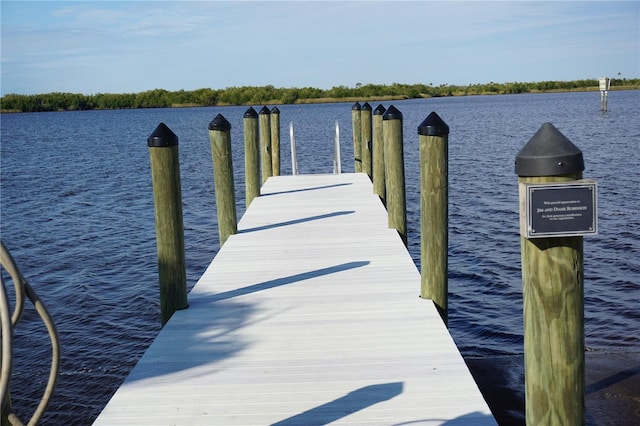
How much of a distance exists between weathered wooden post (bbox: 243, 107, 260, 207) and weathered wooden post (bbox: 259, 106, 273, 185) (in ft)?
7.19

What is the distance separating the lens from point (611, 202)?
1705 centimetres

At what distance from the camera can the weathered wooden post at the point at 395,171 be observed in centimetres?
823

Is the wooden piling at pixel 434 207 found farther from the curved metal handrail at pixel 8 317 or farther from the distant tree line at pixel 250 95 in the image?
the distant tree line at pixel 250 95

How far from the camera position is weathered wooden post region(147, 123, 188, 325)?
5469 millimetres

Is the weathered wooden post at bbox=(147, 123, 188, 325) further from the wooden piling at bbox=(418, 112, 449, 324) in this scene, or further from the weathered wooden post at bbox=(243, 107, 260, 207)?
the weathered wooden post at bbox=(243, 107, 260, 207)

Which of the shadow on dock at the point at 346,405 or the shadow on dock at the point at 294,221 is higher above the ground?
the shadow on dock at the point at 294,221

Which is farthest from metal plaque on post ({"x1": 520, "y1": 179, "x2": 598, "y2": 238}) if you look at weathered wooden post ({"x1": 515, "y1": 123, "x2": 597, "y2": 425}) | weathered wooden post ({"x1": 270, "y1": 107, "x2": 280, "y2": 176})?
weathered wooden post ({"x1": 270, "y1": 107, "x2": 280, "y2": 176})

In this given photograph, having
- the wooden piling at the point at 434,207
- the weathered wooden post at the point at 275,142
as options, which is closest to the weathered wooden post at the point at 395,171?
the wooden piling at the point at 434,207

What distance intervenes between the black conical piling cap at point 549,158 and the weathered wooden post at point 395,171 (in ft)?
17.0

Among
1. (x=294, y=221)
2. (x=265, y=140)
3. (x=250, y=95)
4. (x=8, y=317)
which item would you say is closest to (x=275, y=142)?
(x=265, y=140)

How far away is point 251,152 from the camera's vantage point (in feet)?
35.5

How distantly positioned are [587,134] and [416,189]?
18831 mm

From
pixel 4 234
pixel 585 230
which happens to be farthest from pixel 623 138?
pixel 585 230

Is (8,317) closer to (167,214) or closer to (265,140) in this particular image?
(167,214)
